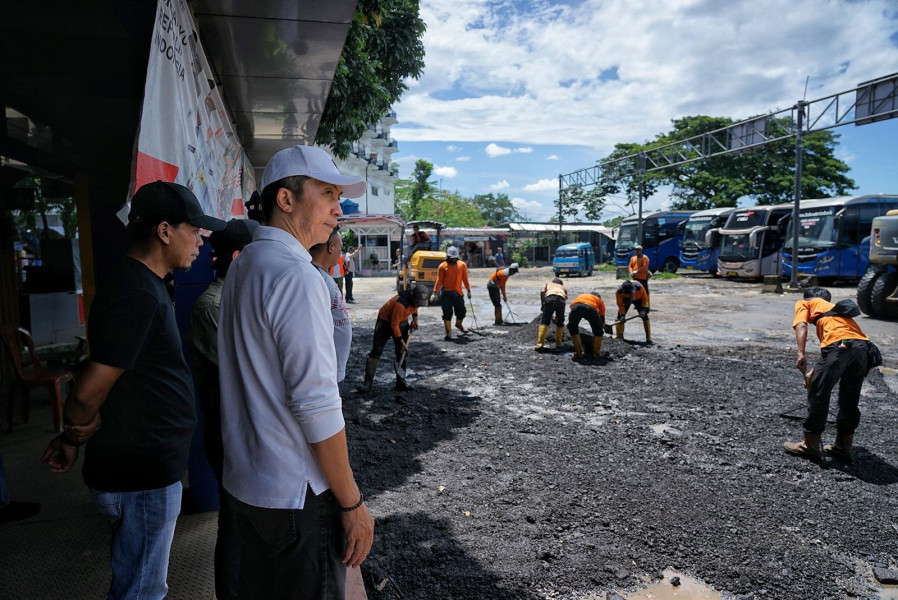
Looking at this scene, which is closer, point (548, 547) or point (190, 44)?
point (190, 44)

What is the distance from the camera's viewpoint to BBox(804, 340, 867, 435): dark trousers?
175 inches

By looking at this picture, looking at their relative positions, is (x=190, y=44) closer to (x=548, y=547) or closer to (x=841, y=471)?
(x=548, y=547)

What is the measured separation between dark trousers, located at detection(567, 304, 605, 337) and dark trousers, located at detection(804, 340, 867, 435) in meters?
4.03

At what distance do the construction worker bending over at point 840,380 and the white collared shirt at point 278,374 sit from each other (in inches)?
182

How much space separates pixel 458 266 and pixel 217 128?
23.7 feet

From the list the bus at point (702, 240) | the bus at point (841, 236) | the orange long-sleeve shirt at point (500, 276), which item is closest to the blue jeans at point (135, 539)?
the orange long-sleeve shirt at point (500, 276)

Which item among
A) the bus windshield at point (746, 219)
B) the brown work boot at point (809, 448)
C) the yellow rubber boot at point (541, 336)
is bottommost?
the brown work boot at point (809, 448)

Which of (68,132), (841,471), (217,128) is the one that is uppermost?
(68,132)

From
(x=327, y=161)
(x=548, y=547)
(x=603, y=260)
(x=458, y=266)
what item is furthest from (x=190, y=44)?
(x=603, y=260)

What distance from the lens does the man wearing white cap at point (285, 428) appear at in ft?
4.39

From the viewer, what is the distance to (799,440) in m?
5.00

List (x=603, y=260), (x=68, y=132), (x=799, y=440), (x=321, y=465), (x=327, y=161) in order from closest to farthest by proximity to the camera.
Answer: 1. (x=321, y=465)
2. (x=327, y=161)
3. (x=799, y=440)
4. (x=68, y=132)
5. (x=603, y=260)

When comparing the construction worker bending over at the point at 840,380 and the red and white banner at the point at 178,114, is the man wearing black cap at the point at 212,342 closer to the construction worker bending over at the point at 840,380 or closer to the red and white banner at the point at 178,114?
Answer: the red and white banner at the point at 178,114

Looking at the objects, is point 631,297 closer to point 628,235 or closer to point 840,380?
point 840,380
